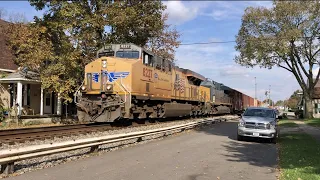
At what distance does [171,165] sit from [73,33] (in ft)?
57.4

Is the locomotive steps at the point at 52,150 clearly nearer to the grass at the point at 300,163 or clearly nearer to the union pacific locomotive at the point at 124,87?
the union pacific locomotive at the point at 124,87

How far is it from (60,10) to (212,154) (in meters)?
16.9

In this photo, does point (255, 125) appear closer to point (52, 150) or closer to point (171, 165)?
point (171, 165)

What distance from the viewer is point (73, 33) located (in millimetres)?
24203

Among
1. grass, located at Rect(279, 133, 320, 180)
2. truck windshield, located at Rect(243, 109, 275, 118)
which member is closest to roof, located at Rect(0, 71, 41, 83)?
truck windshield, located at Rect(243, 109, 275, 118)

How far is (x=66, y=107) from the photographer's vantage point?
29641 mm

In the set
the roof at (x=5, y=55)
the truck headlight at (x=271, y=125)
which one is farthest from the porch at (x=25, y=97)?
the truck headlight at (x=271, y=125)

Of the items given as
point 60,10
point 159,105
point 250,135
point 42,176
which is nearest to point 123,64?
point 159,105

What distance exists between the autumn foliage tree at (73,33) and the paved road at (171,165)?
42.4 feet

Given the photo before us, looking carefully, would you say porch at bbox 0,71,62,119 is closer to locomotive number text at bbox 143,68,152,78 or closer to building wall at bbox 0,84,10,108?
building wall at bbox 0,84,10,108

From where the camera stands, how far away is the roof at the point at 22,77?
945 inches

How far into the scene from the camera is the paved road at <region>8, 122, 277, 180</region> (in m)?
7.84

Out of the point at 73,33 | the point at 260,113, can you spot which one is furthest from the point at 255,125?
the point at 73,33

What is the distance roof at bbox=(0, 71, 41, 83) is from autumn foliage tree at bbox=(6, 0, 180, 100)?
62 cm
